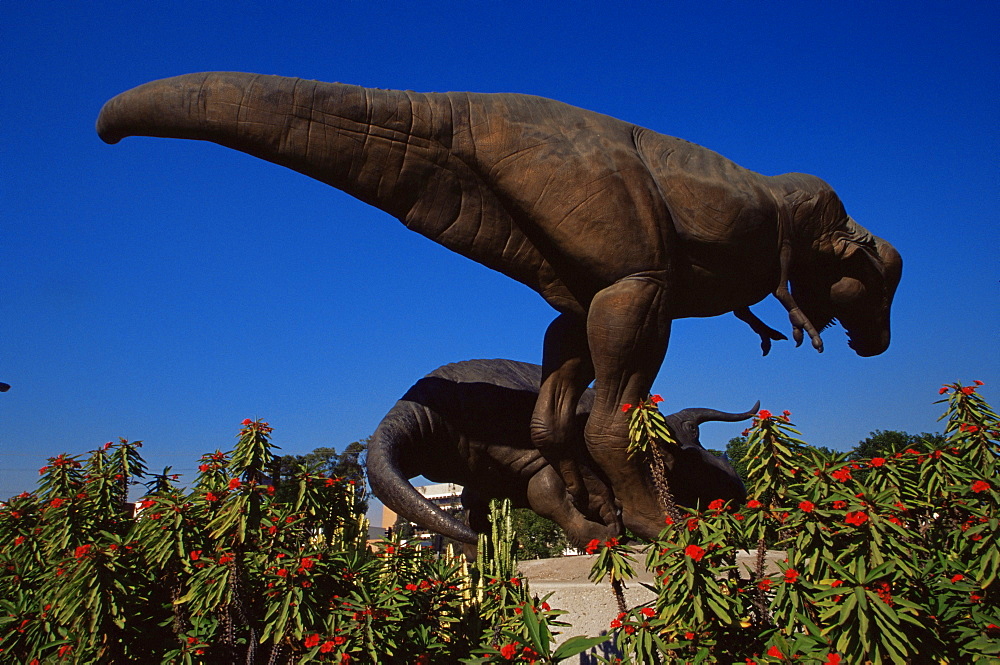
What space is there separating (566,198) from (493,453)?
287cm

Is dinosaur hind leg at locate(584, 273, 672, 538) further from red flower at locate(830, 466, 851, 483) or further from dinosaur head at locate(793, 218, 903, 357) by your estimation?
red flower at locate(830, 466, 851, 483)

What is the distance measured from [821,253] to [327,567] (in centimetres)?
497

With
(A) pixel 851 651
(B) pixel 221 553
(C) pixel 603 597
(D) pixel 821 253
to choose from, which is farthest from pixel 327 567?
(D) pixel 821 253

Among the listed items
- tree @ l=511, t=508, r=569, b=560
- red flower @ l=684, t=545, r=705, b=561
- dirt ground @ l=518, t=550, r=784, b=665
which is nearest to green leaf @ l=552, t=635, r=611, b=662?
red flower @ l=684, t=545, r=705, b=561

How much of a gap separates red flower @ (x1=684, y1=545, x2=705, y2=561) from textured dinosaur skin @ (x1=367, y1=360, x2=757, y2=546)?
3.25 meters

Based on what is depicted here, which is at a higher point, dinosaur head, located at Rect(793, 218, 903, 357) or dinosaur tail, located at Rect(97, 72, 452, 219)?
dinosaur tail, located at Rect(97, 72, 452, 219)

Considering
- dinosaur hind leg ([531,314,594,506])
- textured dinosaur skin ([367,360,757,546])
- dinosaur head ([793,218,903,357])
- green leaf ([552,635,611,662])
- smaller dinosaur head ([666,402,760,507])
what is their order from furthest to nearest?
smaller dinosaur head ([666,402,760,507])
textured dinosaur skin ([367,360,757,546])
dinosaur head ([793,218,903,357])
dinosaur hind leg ([531,314,594,506])
green leaf ([552,635,611,662])

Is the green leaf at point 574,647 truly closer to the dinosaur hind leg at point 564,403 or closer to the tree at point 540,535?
the dinosaur hind leg at point 564,403

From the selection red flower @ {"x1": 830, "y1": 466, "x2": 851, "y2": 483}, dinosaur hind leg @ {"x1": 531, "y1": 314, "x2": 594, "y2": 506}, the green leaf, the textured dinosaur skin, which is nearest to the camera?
the green leaf

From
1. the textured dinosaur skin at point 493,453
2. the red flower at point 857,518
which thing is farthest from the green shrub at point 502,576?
the textured dinosaur skin at point 493,453

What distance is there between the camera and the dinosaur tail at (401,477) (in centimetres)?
539

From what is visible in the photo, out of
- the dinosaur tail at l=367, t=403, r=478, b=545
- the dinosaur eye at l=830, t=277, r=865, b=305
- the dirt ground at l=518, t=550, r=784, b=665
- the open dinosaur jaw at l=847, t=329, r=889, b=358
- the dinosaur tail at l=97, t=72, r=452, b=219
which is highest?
the dinosaur tail at l=97, t=72, r=452, b=219

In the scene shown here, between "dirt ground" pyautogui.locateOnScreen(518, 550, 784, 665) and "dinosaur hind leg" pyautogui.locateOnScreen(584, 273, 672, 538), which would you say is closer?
"dirt ground" pyautogui.locateOnScreen(518, 550, 784, 665)

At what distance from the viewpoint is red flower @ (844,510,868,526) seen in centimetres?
300
